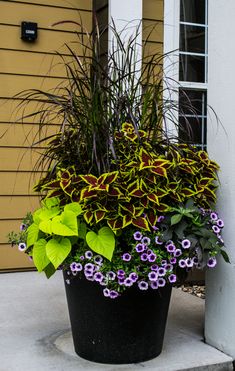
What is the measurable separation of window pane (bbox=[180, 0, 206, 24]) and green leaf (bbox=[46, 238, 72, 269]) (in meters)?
3.15

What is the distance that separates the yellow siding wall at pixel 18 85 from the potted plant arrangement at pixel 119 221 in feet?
5.72

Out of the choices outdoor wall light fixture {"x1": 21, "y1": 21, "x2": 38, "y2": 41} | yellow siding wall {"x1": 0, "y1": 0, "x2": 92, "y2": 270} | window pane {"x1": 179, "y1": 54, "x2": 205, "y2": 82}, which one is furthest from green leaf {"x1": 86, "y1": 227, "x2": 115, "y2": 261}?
window pane {"x1": 179, "y1": 54, "x2": 205, "y2": 82}

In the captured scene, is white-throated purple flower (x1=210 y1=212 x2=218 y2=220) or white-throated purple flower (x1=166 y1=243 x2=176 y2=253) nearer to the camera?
white-throated purple flower (x1=166 y1=243 x2=176 y2=253)

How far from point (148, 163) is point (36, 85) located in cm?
235

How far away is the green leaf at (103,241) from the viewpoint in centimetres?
259

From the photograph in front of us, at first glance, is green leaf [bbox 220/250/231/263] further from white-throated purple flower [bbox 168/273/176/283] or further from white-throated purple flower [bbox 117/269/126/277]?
white-throated purple flower [bbox 117/269/126/277]

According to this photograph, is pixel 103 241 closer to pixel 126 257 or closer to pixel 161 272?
pixel 126 257

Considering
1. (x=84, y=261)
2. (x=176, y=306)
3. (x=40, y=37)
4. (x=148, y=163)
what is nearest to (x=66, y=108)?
(x=148, y=163)

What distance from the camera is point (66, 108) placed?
2871 mm

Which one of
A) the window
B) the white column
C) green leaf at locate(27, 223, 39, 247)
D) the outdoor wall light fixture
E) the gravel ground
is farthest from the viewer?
the window

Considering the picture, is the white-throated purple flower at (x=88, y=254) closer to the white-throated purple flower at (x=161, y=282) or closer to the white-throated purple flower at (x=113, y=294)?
the white-throated purple flower at (x=113, y=294)

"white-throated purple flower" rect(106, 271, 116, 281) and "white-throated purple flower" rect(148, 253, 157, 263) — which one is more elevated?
"white-throated purple flower" rect(148, 253, 157, 263)

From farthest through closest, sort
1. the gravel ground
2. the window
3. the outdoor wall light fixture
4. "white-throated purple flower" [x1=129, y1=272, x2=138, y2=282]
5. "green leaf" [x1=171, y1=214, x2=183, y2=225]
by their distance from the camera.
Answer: the window → the outdoor wall light fixture → the gravel ground → "green leaf" [x1=171, y1=214, x2=183, y2=225] → "white-throated purple flower" [x1=129, y1=272, x2=138, y2=282]

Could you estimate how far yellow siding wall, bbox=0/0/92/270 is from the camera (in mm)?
4676
